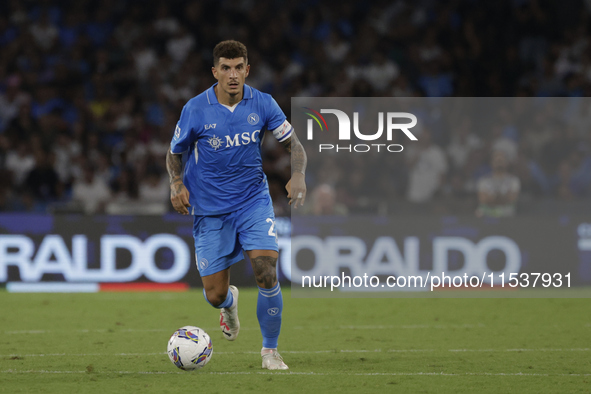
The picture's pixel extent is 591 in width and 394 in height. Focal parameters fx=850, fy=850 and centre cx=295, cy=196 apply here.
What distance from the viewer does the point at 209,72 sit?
53.4ft

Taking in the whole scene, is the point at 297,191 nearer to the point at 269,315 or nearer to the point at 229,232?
the point at 229,232

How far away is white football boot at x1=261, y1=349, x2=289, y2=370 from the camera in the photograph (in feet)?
20.4

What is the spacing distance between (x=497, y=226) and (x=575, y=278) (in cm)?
136

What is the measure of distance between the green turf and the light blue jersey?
1304 millimetres

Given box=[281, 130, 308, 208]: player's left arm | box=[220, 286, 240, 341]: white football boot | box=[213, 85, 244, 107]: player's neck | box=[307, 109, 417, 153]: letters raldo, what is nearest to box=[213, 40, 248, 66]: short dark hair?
box=[213, 85, 244, 107]: player's neck

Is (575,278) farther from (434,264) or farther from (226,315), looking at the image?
(226,315)

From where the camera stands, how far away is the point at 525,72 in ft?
52.6

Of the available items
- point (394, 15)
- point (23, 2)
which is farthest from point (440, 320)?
point (23, 2)

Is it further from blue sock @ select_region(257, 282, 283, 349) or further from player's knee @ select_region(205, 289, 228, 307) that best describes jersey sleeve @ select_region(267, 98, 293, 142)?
player's knee @ select_region(205, 289, 228, 307)

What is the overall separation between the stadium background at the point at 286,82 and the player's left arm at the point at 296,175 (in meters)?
5.74

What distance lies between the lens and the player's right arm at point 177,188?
623cm

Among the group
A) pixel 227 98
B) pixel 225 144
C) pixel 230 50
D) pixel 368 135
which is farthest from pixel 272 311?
pixel 368 135

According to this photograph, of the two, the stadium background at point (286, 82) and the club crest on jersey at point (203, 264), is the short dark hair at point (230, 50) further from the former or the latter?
the stadium background at point (286, 82)

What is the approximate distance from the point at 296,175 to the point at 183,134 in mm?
920
